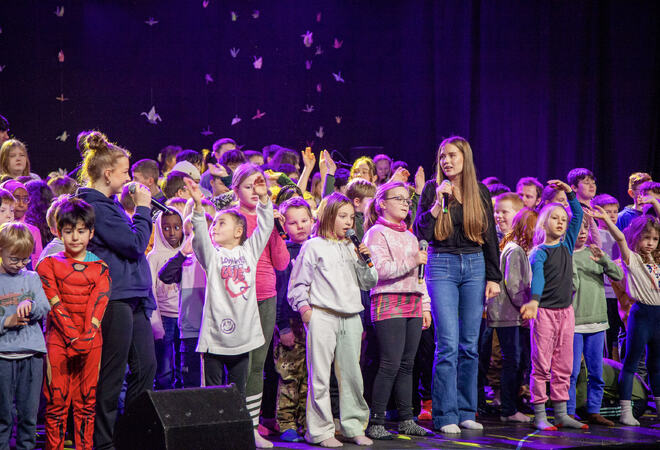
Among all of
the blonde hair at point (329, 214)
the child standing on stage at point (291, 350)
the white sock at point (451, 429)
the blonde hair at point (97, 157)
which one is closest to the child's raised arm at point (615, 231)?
the white sock at point (451, 429)

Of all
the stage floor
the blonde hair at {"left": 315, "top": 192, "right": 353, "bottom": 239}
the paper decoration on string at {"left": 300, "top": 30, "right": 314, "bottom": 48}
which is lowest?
the stage floor

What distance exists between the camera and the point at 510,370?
4984 mm

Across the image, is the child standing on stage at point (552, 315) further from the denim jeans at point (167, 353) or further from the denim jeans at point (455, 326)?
the denim jeans at point (167, 353)

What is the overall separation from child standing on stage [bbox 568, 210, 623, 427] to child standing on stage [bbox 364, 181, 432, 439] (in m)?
1.26

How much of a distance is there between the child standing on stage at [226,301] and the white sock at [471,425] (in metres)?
1.42

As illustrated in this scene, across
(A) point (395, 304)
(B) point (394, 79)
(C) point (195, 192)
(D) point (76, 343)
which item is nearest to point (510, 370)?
(A) point (395, 304)

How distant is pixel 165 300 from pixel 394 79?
251 inches

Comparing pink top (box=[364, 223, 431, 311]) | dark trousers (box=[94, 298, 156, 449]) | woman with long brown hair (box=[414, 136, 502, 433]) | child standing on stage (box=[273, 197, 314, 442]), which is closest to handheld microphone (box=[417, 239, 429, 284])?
pink top (box=[364, 223, 431, 311])

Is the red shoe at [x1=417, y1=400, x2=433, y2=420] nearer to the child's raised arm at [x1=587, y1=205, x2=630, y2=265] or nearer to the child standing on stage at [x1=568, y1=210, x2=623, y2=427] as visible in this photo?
the child standing on stage at [x1=568, y1=210, x2=623, y2=427]

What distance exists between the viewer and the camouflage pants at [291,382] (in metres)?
4.46

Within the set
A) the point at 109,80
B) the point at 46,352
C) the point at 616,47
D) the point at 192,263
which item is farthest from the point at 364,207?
the point at 616,47

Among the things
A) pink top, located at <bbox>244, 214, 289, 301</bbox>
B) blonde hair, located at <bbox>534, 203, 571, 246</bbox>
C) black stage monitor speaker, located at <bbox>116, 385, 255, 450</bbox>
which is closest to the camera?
black stage monitor speaker, located at <bbox>116, 385, 255, 450</bbox>

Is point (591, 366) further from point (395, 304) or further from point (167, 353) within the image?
point (167, 353)

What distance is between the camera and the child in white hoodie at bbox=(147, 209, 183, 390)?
4723 mm
